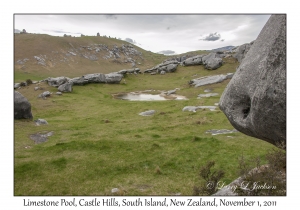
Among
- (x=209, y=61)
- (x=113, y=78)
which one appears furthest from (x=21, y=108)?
(x=209, y=61)

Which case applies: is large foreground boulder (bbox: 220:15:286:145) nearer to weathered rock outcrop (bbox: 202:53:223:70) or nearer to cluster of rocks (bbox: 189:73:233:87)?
cluster of rocks (bbox: 189:73:233:87)

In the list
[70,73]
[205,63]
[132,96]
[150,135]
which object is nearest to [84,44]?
[70,73]

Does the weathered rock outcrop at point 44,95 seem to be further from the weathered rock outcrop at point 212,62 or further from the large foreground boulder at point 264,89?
the weathered rock outcrop at point 212,62

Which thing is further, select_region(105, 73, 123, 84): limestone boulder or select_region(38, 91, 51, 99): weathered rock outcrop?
select_region(105, 73, 123, 84): limestone boulder

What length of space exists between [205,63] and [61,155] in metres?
77.8

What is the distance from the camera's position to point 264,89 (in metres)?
9.35

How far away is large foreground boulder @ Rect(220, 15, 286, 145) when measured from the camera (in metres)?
9.11

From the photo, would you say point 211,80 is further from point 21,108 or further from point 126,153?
point 126,153

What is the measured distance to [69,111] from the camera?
153ft

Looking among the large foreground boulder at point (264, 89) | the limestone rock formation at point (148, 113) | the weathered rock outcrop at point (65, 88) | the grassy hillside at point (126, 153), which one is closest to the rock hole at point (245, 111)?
the large foreground boulder at point (264, 89)

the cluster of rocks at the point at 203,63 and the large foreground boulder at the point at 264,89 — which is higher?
the cluster of rocks at the point at 203,63

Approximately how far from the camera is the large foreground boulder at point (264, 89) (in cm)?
911

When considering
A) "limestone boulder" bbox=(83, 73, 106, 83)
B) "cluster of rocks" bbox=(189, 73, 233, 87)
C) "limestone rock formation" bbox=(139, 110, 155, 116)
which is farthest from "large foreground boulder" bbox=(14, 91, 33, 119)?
"cluster of rocks" bbox=(189, 73, 233, 87)

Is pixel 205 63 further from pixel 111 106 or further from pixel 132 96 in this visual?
pixel 111 106
